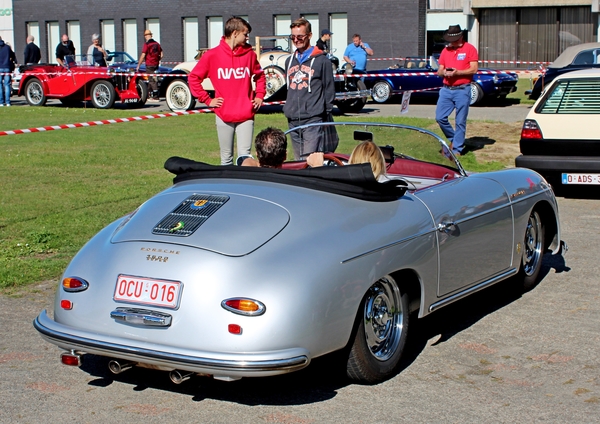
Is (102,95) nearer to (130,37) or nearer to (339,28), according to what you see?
(339,28)

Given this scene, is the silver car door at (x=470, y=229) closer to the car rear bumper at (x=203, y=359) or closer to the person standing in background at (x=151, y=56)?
the car rear bumper at (x=203, y=359)

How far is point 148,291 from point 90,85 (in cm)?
1927

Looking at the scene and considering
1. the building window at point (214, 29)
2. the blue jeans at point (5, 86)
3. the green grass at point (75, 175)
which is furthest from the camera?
the building window at point (214, 29)

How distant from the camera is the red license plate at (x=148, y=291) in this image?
4.09 metres

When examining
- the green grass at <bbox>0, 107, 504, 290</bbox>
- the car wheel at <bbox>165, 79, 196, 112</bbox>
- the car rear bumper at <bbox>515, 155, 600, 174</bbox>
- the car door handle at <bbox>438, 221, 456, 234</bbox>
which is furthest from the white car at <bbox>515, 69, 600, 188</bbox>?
the car wheel at <bbox>165, 79, 196, 112</bbox>

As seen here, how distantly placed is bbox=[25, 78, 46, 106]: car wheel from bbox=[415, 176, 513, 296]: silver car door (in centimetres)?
1941

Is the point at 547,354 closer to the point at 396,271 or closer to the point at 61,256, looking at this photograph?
the point at 396,271

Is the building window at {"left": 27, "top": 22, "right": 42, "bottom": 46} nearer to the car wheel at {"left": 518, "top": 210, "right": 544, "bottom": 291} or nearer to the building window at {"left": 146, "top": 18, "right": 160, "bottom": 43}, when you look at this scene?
the building window at {"left": 146, "top": 18, "right": 160, "bottom": 43}

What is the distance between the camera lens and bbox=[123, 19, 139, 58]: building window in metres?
45.7

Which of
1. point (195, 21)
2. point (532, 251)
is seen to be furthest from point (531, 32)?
point (532, 251)

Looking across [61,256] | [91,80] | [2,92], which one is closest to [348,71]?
[91,80]

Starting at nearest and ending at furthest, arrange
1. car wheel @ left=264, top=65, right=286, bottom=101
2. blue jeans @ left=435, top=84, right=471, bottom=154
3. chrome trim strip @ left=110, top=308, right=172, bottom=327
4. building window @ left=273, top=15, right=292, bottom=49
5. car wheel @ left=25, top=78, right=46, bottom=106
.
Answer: chrome trim strip @ left=110, top=308, right=172, bottom=327, blue jeans @ left=435, top=84, right=471, bottom=154, car wheel @ left=264, top=65, right=286, bottom=101, car wheel @ left=25, top=78, right=46, bottom=106, building window @ left=273, top=15, right=292, bottom=49

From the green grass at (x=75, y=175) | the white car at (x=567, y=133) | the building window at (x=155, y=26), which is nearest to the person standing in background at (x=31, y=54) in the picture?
the green grass at (x=75, y=175)

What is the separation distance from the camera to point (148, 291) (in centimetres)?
416
